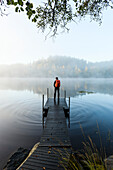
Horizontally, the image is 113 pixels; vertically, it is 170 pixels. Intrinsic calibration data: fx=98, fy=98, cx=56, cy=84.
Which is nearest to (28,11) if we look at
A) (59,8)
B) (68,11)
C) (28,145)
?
(59,8)

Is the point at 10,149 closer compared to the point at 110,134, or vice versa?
the point at 10,149

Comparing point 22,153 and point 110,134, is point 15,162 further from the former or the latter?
point 110,134

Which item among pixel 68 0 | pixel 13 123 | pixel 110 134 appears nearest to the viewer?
pixel 68 0

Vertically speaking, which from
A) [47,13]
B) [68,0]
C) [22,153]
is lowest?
[22,153]

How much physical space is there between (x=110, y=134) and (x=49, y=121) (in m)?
6.13

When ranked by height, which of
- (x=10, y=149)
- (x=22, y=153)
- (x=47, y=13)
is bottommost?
(x=10, y=149)

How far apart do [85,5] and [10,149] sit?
11093 mm

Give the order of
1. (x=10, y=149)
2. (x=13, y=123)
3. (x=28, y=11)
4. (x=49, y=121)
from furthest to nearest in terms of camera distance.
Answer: (x=13, y=123)
(x=49, y=121)
(x=10, y=149)
(x=28, y=11)

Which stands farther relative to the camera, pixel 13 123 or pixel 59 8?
pixel 13 123

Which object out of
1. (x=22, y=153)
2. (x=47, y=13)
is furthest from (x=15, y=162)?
(x=47, y=13)

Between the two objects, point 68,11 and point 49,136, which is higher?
point 68,11

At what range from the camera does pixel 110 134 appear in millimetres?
9586

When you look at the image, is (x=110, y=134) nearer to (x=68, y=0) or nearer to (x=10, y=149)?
(x=10, y=149)

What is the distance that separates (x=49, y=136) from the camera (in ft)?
21.6
